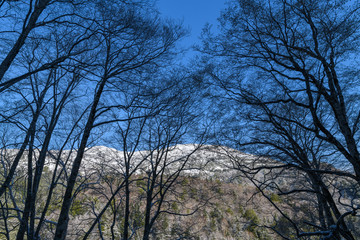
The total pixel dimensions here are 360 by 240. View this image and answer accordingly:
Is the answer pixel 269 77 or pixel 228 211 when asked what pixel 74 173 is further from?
pixel 228 211

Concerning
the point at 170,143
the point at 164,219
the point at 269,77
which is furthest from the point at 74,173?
the point at 164,219

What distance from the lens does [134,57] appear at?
14.5 feet

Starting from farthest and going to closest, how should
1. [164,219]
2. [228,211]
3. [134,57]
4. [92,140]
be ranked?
1. [228,211]
2. [164,219]
3. [92,140]
4. [134,57]

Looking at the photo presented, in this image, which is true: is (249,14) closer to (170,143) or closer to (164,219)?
(170,143)

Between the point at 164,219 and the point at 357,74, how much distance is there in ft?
45.8

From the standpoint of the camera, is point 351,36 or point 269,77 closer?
point 351,36

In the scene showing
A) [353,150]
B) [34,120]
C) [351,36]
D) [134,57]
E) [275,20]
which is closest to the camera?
[353,150]

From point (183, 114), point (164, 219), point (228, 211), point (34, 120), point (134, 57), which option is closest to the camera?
point (134, 57)

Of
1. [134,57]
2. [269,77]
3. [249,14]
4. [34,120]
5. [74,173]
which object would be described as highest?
[249,14]

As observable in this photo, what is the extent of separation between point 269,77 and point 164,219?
42.9ft

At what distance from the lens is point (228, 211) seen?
15648 millimetres

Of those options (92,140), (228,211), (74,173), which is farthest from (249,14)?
(228,211)

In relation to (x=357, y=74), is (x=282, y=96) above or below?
above

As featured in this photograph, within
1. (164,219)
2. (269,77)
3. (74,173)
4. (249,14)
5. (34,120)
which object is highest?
(249,14)
